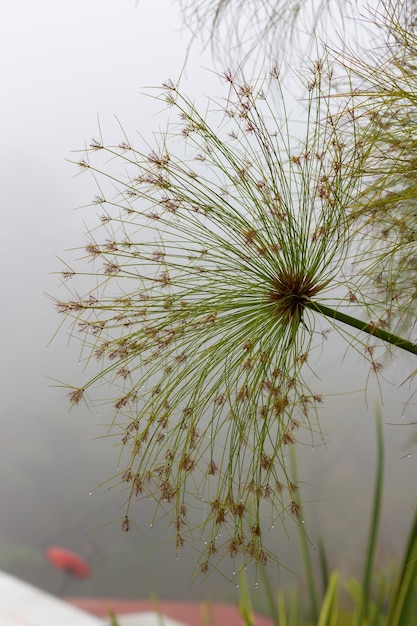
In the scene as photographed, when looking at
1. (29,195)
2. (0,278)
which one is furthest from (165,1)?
(0,278)

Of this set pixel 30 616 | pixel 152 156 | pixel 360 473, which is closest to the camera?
pixel 152 156

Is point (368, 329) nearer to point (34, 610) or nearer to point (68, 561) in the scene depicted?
point (34, 610)

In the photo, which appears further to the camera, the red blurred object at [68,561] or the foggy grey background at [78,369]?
the red blurred object at [68,561]

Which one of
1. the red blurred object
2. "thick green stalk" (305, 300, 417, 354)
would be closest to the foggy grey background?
the red blurred object

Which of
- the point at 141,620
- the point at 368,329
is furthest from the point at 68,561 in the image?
the point at 368,329

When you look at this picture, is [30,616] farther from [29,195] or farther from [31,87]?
[31,87]

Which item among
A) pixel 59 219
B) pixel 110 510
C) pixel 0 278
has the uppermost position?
pixel 59 219

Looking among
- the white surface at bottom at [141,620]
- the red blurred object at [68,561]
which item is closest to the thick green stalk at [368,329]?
the white surface at bottom at [141,620]

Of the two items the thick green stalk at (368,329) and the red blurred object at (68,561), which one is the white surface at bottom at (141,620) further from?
the thick green stalk at (368,329)
